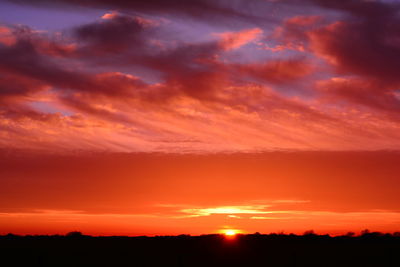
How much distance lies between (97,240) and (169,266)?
44.0 feet

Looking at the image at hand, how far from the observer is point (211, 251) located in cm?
4025

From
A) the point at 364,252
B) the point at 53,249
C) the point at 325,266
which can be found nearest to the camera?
the point at 325,266

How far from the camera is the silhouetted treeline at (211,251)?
36.4 meters

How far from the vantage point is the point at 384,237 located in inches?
1818

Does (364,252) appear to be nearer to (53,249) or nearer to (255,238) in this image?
(255,238)

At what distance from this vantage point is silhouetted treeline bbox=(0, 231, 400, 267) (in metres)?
36.4

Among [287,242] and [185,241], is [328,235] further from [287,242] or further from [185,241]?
[185,241]

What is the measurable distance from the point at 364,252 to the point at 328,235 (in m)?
8.22

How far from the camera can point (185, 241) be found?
4484 cm

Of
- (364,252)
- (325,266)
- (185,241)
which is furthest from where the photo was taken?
(185,241)

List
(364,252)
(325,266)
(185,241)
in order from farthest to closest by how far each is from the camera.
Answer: (185,241) < (364,252) < (325,266)

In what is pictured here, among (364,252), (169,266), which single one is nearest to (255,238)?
(364,252)

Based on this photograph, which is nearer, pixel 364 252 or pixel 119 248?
pixel 364 252

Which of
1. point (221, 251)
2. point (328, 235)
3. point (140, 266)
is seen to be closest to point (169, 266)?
point (140, 266)
